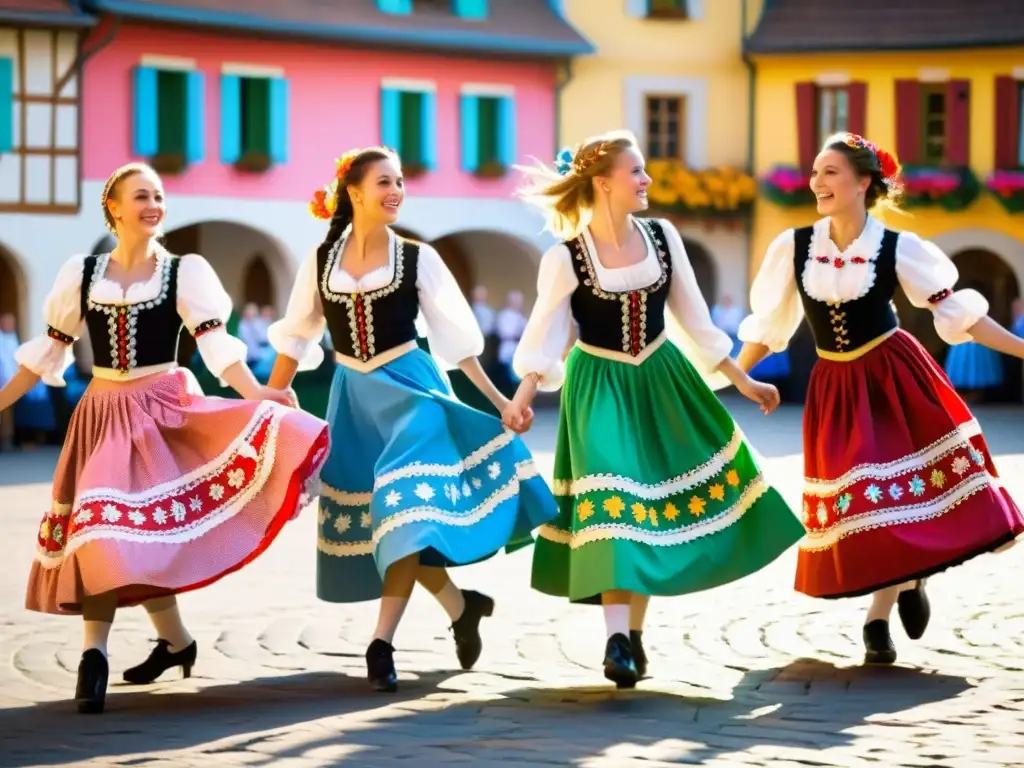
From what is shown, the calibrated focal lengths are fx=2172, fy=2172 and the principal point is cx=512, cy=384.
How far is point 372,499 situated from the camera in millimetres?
7613

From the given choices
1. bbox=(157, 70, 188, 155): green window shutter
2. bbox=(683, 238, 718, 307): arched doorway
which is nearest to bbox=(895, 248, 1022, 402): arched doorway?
bbox=(683, 238, 718, 307): arched doorway

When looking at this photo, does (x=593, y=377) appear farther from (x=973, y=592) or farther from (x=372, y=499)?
(x=973, y=592)

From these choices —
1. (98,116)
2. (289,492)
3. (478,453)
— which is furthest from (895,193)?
(98,116)

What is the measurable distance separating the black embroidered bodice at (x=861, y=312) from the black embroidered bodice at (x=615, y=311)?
2.02 feet

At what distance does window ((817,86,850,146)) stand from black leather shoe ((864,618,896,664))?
25.9 metres

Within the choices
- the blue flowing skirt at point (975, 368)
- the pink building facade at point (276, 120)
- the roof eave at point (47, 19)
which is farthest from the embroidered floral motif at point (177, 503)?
the blue flowing skirt at point (975, 368)

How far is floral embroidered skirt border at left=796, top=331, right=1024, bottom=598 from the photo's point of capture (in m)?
7.78

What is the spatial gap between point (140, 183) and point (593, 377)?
5.78 ft

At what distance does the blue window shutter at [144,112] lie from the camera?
28734 millimetres

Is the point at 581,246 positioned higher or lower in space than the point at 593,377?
higher

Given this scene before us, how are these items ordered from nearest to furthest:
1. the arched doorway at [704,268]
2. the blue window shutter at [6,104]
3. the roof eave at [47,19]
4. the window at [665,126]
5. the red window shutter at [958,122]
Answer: the roof eave at [47,19] < the blue window shutter at [6,104] < the red window shutter at [958,122] < the window at [665,126] < the arched doorway at [704,268]

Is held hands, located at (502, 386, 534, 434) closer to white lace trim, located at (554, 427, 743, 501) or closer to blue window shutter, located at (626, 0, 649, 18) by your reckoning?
white lace trim, located at (554, 427, 743, 501)

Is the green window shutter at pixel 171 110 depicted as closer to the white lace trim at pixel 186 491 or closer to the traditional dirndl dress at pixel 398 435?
the traditional dirndl dress at pixel 398 435

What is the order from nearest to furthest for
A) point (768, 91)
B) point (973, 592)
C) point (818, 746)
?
1. point (818, 746)
2. point (973, 592)
3. point (768, 91)
